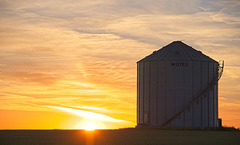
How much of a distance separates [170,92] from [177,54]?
580cm

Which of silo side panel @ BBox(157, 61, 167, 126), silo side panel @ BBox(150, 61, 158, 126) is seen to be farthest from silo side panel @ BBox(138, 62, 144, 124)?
silo side panel @ BBox(157, 61, 167, 126)

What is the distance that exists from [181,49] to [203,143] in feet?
94.9

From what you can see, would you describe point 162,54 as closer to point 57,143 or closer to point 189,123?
point 189,123

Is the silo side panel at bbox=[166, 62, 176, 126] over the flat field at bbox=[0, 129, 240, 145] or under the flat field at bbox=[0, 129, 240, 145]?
over

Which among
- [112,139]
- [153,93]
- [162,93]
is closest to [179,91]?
[162,93]

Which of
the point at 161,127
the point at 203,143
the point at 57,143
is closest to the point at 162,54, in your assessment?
the point at 161,127

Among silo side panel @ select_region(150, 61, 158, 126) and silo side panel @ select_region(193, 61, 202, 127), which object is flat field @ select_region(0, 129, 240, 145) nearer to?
silo side panel @ select_region(193, 61, 202, 127)

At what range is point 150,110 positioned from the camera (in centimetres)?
6544

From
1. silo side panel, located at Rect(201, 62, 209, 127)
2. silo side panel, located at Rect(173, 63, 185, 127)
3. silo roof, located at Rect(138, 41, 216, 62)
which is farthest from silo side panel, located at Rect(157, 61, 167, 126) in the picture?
silo side panel, located at Rect(201, 62, 209, 127)

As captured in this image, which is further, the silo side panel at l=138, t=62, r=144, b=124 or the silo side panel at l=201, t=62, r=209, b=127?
the silo side panel at l=138, t=62, r=144, b=124

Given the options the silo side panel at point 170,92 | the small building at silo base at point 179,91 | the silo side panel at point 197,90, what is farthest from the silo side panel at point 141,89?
the silo side panel at point 197,90

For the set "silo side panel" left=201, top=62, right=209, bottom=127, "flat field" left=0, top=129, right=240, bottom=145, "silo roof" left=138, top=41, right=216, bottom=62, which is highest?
"silo roof" left=138, top=41, right=216, bottom=62

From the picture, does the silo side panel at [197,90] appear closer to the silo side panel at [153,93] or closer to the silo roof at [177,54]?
the silo roof at [177,54]

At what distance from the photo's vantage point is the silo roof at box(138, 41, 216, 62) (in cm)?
6506
